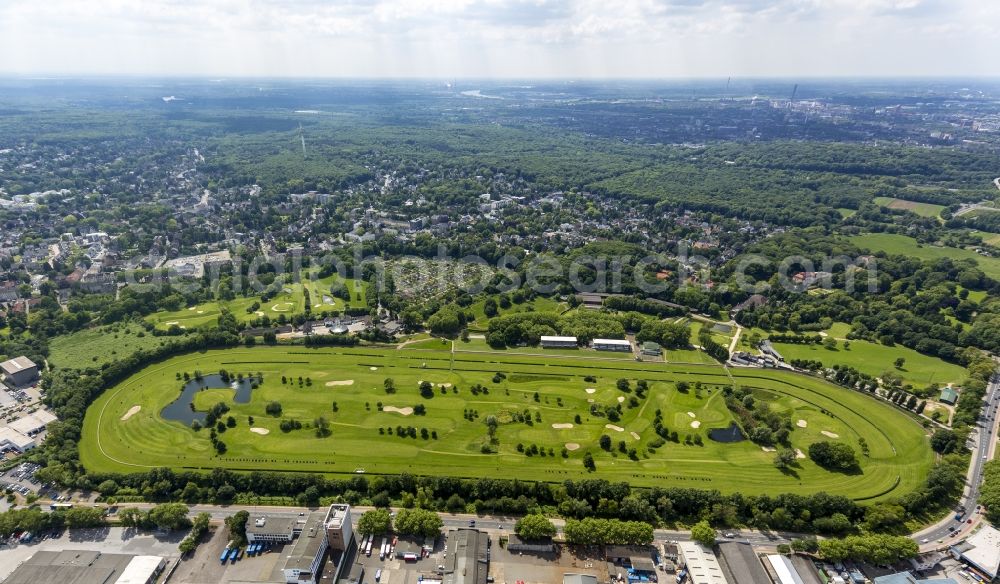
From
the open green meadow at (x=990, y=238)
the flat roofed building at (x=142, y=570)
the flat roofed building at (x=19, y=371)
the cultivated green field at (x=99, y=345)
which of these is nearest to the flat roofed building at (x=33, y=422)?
the flat roofed building at (x=19, y=371)

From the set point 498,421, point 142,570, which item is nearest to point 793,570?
point 498,421

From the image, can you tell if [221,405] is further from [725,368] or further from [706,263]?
[706,263]

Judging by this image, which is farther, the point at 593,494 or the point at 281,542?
the point at 593,494

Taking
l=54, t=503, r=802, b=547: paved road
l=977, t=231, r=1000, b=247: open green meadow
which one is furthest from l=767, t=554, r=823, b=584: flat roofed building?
l=977, t=231, r=1000, b=247: open green meadow

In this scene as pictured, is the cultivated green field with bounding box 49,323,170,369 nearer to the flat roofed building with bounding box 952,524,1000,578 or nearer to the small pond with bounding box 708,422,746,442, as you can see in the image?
the small pond with bounding box 708,422,746,442

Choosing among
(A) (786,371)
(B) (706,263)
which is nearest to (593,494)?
(A) (786,371)

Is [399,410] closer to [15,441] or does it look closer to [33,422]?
[15,441]

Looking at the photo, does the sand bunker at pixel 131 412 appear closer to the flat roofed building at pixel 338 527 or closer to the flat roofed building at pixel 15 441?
the flat roofed building at pixel 15 441
